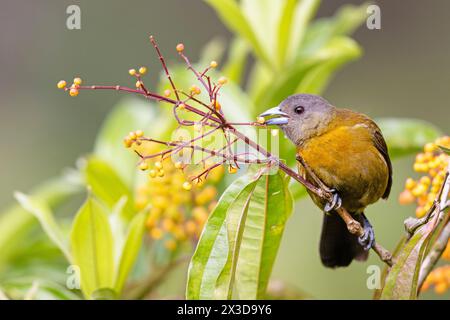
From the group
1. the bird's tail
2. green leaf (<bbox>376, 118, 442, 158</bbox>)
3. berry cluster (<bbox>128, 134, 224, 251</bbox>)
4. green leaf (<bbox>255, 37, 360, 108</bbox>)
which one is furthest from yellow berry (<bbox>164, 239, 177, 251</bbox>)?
green leaf (<bbox>376, 118, 442, 158</bbox>)

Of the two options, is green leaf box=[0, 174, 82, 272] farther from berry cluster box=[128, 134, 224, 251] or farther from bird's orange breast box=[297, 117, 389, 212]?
bird's orange breast box=[297, 117, 389, 212]

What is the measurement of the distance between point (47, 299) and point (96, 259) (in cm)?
18

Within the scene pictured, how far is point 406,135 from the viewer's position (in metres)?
2.49

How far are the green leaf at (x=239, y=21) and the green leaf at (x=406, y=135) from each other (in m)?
0.57

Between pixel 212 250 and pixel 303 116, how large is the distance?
0.72 meters

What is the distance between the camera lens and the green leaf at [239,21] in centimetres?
271

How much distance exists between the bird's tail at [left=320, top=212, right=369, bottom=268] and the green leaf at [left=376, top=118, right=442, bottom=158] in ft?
1.22

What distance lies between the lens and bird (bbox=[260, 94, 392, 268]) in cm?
222

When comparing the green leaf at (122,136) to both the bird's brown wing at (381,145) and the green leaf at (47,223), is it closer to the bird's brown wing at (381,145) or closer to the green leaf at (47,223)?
the green leaf at (47,223)

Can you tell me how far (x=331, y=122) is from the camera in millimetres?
2354

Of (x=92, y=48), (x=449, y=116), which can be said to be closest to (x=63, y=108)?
(x=92, y=48)

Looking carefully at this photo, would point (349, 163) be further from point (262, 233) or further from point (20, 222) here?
point (20, 222)

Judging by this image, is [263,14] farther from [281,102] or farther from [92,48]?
[92,48]
